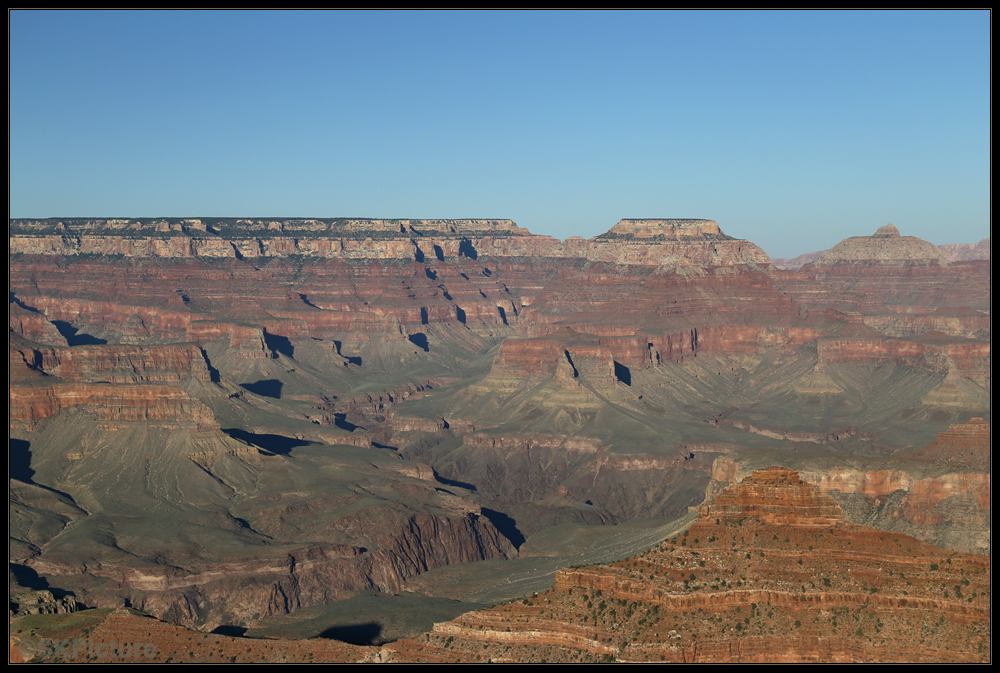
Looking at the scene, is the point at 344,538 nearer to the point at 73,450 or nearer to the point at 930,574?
the point at 73,450

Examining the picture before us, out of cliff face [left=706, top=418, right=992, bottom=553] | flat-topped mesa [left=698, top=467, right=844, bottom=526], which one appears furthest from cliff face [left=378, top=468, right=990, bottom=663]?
cliff face [left=706, top=418, right=992, bottom=553]

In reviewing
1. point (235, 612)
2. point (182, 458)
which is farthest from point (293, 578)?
point (182, 458)

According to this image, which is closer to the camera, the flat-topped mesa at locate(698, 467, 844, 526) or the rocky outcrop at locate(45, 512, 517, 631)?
the flat-topped mesa at locate(698, 467, 844, 526)

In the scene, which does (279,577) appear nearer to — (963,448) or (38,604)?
(38,604)

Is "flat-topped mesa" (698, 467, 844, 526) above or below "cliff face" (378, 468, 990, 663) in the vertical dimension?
above

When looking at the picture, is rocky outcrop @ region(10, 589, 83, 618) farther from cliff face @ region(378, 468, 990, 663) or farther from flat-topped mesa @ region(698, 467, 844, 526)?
flat-topped mesa @ region(698, 467, 844, 526)

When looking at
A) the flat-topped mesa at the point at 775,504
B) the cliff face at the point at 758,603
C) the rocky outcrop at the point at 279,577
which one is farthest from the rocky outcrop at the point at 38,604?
the flat-topped mesa at the point at 775,504

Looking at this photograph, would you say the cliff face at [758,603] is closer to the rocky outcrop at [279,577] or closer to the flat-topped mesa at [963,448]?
the flat-topped mesa at [963,448]

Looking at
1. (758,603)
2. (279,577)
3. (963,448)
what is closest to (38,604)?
(279,577)

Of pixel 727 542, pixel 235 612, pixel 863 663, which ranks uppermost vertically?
pixel 727 542
